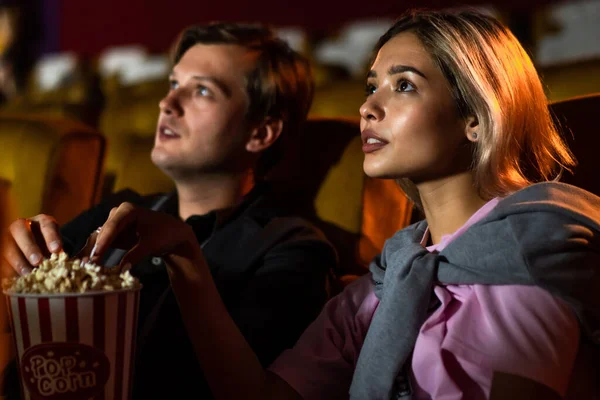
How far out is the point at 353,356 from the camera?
1.19 meters

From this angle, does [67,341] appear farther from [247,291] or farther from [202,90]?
[202,90]

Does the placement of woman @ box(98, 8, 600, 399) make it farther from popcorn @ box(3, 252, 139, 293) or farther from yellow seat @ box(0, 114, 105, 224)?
yellow seat @ box(0, 114, 105, 224)

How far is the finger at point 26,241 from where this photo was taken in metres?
1.03

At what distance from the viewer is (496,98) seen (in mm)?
1080

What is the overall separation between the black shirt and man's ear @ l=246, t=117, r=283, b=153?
189mm

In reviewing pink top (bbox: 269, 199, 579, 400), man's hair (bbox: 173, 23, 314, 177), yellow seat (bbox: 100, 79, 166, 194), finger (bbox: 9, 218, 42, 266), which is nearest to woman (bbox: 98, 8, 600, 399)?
pink top (bbox: 269, 199, 579, 400)

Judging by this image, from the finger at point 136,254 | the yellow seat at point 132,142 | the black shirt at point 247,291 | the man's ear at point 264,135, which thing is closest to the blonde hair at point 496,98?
the black shirt at point 247,291

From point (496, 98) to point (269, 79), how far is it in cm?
70

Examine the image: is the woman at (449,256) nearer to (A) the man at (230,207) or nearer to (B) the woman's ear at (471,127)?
(B) the woman's ear at (471,127)

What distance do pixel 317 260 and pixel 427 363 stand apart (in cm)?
43

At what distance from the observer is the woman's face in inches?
43.3

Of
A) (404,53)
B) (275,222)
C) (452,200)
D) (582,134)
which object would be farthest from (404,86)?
(275,222)

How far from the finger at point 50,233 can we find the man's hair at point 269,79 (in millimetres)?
665

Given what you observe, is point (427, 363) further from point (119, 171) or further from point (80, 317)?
point (119, 171)
